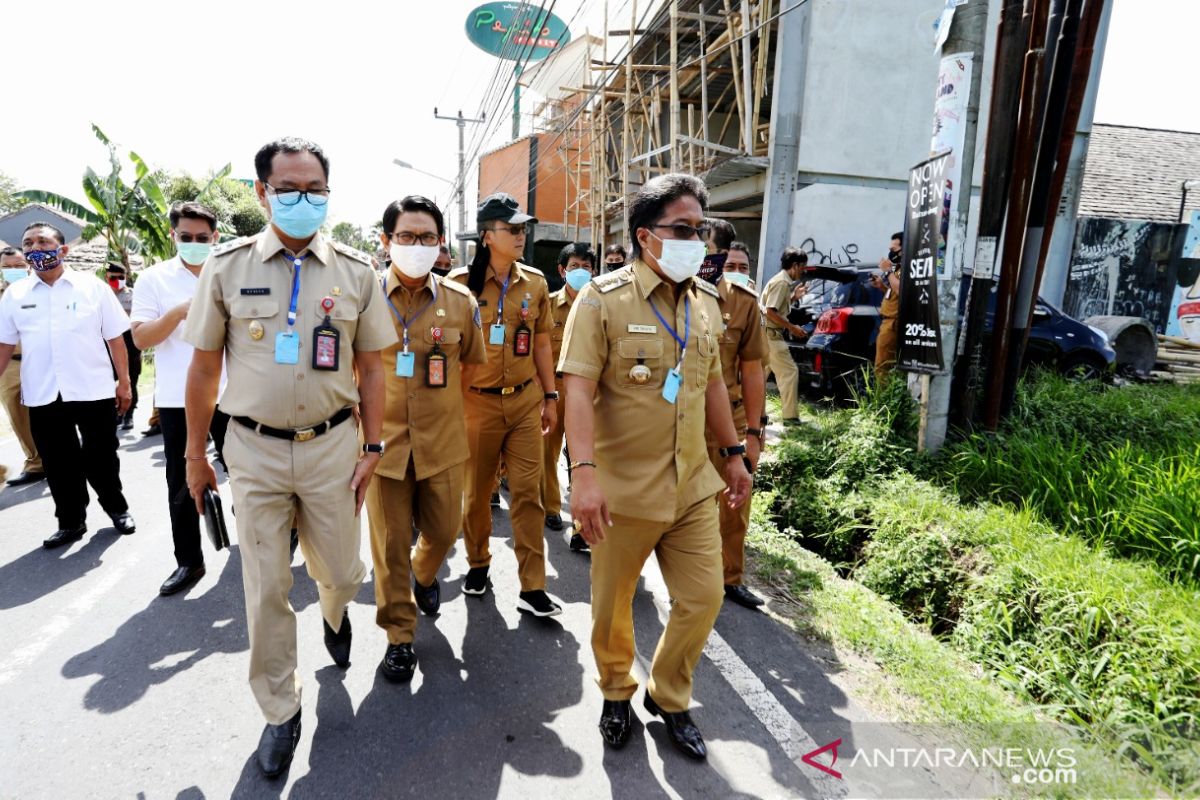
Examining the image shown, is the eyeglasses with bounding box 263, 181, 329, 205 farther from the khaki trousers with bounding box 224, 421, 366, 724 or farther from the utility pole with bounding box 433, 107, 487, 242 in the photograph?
the utility pole with bounding box 433, 107, 487, 242

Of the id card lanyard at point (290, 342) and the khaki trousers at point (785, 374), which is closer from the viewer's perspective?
the id card lanyard at point (290, 342)

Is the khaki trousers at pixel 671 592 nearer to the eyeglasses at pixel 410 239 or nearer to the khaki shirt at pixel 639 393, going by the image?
the khaki shirt at pixel 639 393

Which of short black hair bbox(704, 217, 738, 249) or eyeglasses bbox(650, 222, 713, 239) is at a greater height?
short black hair bbox(704, 217, 738, 249)

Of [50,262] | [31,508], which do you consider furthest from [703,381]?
[31,508]

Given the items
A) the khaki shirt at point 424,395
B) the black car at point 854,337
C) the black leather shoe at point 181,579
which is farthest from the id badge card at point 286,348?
the black car at point 854,337

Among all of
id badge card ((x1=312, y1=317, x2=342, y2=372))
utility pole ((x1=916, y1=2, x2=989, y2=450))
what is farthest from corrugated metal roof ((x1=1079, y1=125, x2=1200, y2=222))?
id badge card ((x1=312, y1=317, x2=342, y2=372))

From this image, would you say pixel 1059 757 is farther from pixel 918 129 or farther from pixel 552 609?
pixel 918 129

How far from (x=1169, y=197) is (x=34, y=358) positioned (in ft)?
73.4

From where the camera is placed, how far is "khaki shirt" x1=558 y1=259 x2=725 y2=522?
2.42 meters

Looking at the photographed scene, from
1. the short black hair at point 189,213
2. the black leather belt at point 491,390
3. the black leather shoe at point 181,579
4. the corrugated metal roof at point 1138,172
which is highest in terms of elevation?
the corrugated metal roof at point 1138,172

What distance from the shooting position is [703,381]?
2.58 m

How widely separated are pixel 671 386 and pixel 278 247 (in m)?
1.51

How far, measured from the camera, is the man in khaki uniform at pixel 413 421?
3.01 metres

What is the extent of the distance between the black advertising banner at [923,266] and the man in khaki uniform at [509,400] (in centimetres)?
289
